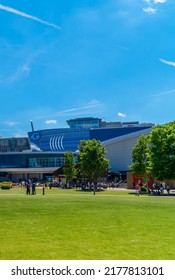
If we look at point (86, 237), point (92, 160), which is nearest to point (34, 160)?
point (92, 160)

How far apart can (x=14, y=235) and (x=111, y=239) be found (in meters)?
3.63

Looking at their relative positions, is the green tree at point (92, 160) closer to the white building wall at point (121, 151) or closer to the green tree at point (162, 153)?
the green tree at point (162, 153)

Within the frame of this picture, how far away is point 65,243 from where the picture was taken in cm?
1322

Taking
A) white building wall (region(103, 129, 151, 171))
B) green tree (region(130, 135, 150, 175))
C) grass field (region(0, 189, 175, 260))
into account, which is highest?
white building wall (region(103, 129, 151, 171))

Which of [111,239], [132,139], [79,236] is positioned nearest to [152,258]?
[111,239]

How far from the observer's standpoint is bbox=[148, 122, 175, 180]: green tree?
5547cm

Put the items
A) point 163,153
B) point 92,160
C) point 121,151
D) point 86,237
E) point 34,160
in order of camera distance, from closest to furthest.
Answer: point 86,237
point 163,153
point 92,160
point 121,151
point 34,160

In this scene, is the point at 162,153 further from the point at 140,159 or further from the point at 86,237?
the point at 86,237

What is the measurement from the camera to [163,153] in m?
56.6

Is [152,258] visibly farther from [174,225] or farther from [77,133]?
[77,133]

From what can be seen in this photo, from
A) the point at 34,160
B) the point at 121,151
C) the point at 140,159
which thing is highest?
the point at 34,160

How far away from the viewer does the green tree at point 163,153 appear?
55.5 m

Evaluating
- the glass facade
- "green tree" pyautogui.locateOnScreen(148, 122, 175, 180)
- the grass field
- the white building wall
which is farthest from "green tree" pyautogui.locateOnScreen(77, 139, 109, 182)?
the glass facade

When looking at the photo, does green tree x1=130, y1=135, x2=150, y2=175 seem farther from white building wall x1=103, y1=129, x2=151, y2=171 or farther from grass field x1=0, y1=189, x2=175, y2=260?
grass field x1=0, y1=189, x2=175, y2=260
